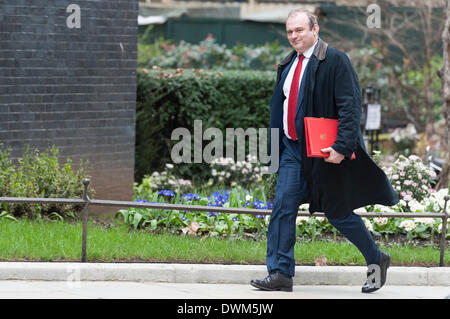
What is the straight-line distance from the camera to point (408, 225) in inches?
306

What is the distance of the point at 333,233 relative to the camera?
7.93 m

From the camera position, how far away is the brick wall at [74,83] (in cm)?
845

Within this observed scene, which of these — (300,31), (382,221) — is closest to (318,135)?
(300,31)

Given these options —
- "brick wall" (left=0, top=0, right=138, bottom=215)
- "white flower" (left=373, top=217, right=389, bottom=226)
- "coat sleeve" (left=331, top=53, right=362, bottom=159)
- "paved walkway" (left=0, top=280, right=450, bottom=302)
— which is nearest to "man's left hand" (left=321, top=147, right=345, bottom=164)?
"coat sleeve" (left=331, top=53, right=362, bottom=159)

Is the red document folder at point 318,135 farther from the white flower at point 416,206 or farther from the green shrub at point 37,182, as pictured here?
the green shrub at point 37,182

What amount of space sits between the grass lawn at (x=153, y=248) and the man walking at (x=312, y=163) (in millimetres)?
887

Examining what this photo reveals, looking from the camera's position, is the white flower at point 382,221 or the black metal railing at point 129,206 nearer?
the black metal railing at point 129,206

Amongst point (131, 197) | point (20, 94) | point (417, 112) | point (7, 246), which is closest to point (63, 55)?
point (20, 94)

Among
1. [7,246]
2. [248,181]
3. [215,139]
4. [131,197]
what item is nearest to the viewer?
[7,246]

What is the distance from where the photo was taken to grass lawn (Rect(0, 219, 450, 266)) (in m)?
6.62

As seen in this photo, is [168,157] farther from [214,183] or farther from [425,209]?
[425,209]

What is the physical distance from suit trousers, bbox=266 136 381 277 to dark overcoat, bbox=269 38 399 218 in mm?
67

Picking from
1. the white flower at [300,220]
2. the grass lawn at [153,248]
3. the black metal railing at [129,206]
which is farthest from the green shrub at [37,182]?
the white flower at [300,220]

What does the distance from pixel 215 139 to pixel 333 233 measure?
182 inches
